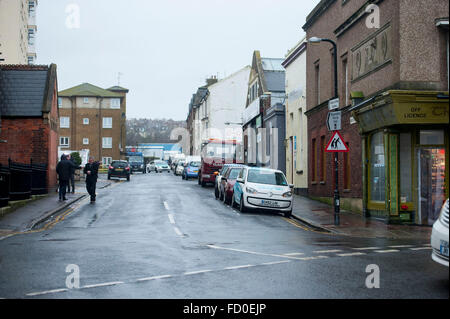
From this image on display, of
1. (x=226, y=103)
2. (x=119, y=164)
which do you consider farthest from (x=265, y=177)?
(x=226, y=103)

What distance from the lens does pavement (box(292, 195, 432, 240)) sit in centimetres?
1645

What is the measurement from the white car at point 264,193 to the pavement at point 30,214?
6589 mm

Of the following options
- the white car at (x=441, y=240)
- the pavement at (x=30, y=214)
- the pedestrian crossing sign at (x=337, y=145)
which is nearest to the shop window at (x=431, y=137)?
the pedestrian crossing sign at (x=337, y=145)

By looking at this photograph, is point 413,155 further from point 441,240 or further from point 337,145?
point 441,240

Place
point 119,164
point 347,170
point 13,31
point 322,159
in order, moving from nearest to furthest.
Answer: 1. point 347,170
2. point 322,159
3. point 119,164
4. point 13,31

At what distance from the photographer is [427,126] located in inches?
741

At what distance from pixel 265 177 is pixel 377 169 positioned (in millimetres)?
4340


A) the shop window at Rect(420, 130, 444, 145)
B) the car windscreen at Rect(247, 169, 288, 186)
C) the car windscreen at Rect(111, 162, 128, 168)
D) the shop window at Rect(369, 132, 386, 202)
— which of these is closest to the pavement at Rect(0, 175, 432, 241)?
the shop window at Rect(369, 132, 386, 202)

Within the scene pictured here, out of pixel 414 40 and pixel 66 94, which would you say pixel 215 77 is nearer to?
pixel 66 94

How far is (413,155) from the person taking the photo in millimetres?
19047

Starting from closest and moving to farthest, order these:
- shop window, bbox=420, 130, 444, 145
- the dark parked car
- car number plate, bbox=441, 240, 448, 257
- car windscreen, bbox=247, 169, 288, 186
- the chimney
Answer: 1. car number plate, bbox=441, 240, 448, 257
2. shop window, bbox=420, 130, 444, 145
3. car windscreen, bbox=247, 169, 288, 186
4. the dark parked car
5. the chimney

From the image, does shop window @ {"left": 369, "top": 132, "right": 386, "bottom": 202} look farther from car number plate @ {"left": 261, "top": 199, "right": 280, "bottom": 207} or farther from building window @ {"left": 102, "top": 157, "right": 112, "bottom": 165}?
building window @ {"left": 102, "top": 157, "right": 112, "bottom": 165}
